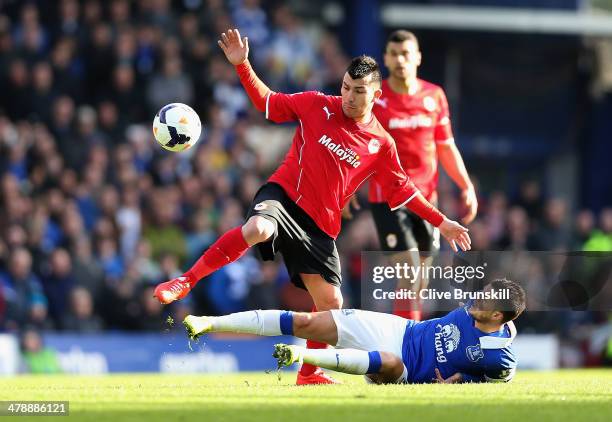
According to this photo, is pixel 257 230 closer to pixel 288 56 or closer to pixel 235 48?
pixel 235 48

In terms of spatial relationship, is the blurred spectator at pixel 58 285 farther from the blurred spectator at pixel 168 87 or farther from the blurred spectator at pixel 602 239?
the blurred spectator at pixel 602 239

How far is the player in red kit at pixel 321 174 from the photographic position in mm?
9039

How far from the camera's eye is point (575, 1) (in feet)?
73.0

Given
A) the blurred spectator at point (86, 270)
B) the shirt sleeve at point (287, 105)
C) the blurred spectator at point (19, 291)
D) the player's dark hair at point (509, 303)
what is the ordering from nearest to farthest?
the player's dark hair at point (509, 303)
the shirt sleeve at point (287, 105)
the blurred spectator at point (19, 291)
the blurred spectator at point (86, 270)

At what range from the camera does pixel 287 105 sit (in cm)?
920

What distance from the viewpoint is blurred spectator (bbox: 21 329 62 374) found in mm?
14859

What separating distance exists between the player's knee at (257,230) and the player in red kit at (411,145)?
205 centimetres

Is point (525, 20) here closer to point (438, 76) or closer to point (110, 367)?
point (438, 76)

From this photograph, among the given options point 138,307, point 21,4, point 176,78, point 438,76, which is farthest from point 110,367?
point 438,76

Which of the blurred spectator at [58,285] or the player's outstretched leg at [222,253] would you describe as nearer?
the player's outstretched leg at [222,253]

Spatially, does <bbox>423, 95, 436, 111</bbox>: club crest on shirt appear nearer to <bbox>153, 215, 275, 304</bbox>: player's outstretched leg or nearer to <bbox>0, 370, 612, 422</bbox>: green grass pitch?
<bbox>153, 215, 275, 304</bbox>: player's outstretched leg

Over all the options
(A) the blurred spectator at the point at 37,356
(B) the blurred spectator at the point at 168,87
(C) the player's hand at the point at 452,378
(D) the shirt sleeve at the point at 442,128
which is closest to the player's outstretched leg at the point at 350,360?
(C) the player's hand at the point at 452,378

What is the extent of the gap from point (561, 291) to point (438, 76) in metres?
10.1

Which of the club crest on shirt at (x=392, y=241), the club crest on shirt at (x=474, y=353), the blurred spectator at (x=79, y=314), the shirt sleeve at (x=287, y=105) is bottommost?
the blurred spectator at (x=79, y=314)
